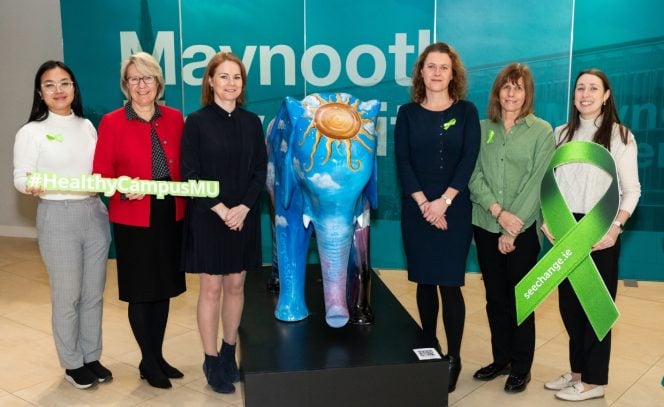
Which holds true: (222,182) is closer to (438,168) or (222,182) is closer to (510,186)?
(438,168)

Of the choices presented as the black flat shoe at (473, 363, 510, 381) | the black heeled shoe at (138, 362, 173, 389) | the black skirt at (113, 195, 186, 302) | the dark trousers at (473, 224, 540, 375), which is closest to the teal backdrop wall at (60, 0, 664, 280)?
the black flat shoe at (473, 363, 510, 381)

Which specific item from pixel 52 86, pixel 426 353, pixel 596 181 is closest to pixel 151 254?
pixel 52 86

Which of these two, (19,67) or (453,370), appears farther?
(19,67)

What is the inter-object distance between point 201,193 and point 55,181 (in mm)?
511

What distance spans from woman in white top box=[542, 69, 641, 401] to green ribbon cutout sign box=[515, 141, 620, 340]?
56 mm

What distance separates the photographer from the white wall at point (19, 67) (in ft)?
18.1

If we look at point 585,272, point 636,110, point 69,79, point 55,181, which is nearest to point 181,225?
point 55,181

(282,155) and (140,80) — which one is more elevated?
(140,80)

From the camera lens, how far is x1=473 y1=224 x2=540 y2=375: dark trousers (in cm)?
258

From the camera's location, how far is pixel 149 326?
2.74 meters

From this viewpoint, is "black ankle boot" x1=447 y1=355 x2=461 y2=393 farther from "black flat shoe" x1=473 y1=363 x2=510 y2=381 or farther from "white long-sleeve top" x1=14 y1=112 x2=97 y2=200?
"white long-sleeve top" x1=14 y1=112 x2=97 y2=200

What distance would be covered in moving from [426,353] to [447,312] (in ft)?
0.99

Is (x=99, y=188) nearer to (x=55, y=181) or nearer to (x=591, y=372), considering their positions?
(x=55, y=181)

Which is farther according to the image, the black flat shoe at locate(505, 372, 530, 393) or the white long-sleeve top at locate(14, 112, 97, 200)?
the black flat shoe at locate(505, 372, 530, 393)
